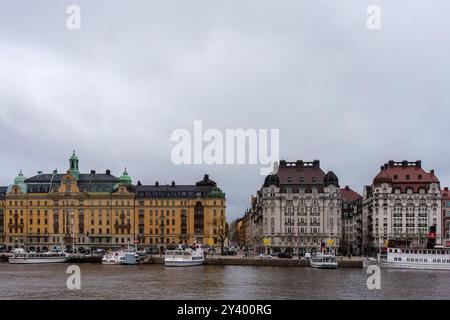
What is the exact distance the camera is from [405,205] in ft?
536

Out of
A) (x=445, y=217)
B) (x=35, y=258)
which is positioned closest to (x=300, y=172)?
(x=445, y=217)

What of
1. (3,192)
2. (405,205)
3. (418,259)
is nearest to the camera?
(418,259)

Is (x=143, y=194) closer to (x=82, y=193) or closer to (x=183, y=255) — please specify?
(x=82, y=193)

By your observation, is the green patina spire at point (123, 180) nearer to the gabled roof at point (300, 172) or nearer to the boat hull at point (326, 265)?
the gabled roof at point (300, 172)

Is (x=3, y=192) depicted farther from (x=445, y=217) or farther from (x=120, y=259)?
(x=445, y=217)

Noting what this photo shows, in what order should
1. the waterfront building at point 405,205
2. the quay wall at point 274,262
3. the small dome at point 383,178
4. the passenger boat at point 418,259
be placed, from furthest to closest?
the small dome at point 383,178 < the waterfront building at point 405,205 < the quay wall at point 274,262 < the passenger boat at point 418,259

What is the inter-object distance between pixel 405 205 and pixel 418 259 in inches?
1553

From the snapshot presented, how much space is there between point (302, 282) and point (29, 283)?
1347 inches

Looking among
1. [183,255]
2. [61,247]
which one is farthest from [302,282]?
[61,247]

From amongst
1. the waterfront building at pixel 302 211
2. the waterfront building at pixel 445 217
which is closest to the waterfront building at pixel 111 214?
the waterfront building at pixel 302 211

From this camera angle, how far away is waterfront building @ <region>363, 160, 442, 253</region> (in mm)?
162250

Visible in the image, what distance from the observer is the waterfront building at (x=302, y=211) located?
167 m

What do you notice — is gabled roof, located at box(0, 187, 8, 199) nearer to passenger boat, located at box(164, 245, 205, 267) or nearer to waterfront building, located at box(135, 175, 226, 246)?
waterfront building, located at box(135, 175, 226, 246)

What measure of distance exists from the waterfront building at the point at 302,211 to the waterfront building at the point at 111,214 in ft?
81.1
